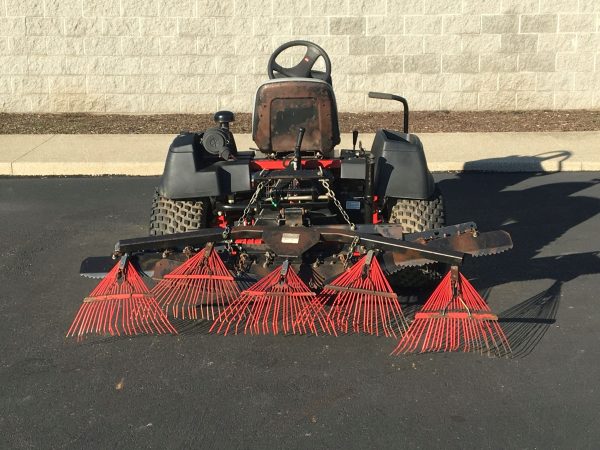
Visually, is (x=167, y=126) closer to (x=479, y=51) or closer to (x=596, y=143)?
(x=479, y=51)

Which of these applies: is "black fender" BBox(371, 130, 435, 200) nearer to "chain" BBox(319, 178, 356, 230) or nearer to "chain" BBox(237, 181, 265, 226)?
"chain" BBox(319, 178, 356, 230)

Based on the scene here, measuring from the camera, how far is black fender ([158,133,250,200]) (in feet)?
19.2

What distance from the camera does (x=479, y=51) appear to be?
42.5 ft

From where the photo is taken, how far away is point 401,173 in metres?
5.89

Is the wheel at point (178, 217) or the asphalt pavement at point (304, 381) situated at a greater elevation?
the wheel at point (178, 217)

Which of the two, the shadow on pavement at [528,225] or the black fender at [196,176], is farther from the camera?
the black fender at [196,176]

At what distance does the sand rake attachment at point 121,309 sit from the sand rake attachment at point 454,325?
1.45 meters

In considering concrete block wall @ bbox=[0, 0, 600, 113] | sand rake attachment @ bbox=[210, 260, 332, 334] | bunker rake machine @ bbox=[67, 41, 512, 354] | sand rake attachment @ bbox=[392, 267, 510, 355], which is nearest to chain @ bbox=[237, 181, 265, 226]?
bunker rake machine @ bbox=[67, 41, 512, 354]

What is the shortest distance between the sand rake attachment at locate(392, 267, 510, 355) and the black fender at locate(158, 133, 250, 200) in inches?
60.5

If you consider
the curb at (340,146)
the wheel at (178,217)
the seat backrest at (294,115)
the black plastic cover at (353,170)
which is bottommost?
the curb at (340,146)

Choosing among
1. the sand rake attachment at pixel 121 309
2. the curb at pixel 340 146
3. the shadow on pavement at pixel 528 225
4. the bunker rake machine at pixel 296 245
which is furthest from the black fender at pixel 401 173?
the curb at pixel 340 146

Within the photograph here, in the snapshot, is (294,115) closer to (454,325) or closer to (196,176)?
(196,176)

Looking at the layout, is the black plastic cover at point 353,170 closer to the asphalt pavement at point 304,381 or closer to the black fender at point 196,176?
the black fender at point 196,176

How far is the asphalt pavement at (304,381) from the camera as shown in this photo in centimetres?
408
